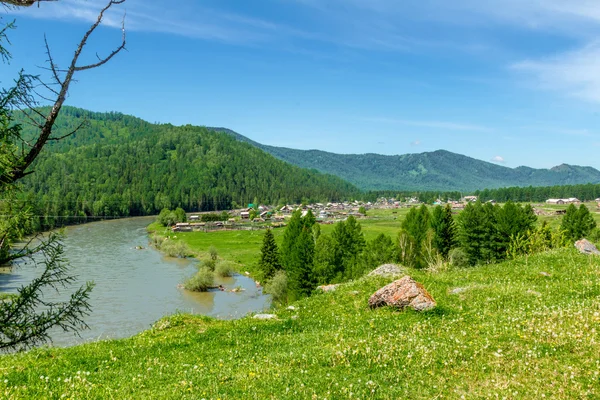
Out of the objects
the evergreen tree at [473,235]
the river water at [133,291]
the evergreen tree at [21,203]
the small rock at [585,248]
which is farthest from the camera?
the evergreen tree at [473,235]

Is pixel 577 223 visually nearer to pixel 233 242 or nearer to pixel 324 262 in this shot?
pixel 324 262

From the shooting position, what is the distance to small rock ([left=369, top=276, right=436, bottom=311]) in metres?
16.0

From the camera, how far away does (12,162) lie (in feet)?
24.0

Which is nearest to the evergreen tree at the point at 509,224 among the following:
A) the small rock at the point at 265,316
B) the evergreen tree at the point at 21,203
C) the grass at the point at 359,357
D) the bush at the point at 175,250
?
the grass at the point at 359,357

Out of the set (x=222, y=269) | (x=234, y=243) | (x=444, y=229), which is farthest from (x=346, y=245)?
(x=234, y=243)

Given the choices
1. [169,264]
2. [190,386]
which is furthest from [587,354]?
[169,264]

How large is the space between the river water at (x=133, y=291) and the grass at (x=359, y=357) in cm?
2173

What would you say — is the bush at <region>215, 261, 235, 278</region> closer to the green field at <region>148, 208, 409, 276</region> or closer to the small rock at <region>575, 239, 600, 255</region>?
the green field at <region>148, 208, 409, 276</region>

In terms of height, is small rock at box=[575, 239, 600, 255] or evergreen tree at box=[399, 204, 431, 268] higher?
small rock at box=[575, 239, 600, 255]

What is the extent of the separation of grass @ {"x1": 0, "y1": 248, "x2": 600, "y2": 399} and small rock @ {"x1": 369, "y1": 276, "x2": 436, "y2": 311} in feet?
1.48

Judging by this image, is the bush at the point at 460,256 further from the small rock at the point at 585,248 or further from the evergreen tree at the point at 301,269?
the small rock at the point at 585,248

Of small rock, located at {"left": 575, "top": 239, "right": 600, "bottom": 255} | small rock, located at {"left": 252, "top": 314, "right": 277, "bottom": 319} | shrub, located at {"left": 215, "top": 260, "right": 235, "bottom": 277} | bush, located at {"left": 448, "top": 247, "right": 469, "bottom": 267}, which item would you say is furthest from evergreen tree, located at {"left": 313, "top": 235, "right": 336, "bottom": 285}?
small rock, located at {"left": 252, "top": 314, "right": 277, "bottom": 319}

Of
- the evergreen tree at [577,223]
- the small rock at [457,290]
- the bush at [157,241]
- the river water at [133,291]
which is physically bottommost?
the river water at [133,291]

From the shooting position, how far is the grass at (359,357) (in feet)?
29.3
